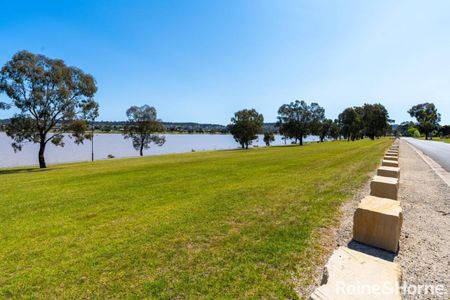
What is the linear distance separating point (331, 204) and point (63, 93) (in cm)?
2762

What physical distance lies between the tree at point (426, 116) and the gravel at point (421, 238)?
108119mm

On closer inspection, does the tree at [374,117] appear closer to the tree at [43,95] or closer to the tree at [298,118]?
the tree at [298,118]

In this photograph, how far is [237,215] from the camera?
5840 millimetres

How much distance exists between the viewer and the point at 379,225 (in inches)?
157

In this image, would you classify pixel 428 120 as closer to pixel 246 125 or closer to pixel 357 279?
pixel 246 125

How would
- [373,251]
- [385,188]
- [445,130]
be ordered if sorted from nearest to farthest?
1. [373,251]
2. [385,188]
3. [445,130]

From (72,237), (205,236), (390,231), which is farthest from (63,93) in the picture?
A: (390,231)

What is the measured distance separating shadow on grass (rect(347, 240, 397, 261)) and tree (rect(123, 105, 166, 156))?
2173 inches

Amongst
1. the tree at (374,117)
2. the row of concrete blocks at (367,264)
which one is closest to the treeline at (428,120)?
the tree at (374,117)

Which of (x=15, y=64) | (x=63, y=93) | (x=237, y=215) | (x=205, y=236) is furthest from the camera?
(x=63, y=93)

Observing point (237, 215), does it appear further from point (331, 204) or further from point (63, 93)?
point (63, 93)

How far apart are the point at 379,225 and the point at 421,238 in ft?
4.11

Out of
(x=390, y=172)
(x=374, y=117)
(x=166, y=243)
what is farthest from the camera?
(x=374, y=117)

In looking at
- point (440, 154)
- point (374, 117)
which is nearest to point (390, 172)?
point (440, 154)
